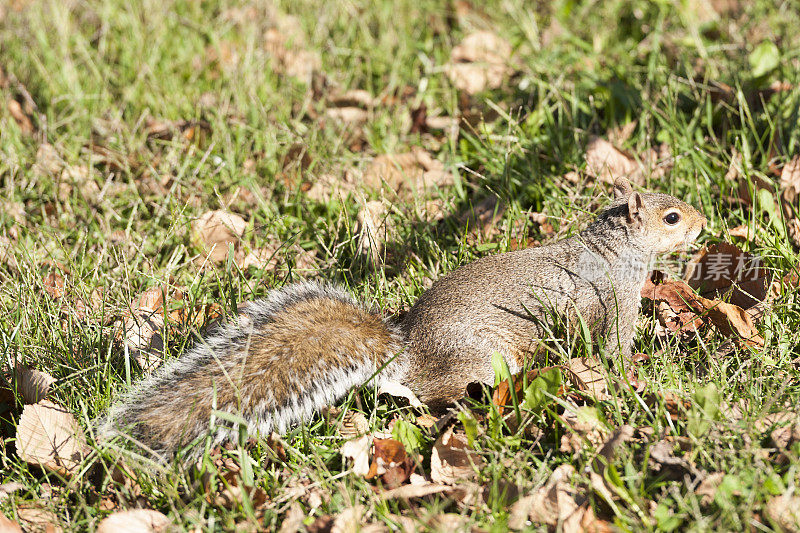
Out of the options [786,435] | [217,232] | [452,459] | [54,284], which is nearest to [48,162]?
[54,284]

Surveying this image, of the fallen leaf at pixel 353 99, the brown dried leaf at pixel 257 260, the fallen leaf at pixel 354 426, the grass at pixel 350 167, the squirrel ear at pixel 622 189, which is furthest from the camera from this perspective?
the fallen leaf at pixel 353 99

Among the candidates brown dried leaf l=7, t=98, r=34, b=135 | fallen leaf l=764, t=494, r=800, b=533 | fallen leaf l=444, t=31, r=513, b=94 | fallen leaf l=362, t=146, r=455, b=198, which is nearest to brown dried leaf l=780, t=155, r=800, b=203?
fallen leaf l=362, t=146, r=455, b=198

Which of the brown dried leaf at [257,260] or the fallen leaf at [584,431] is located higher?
the brown dried leaf at [257,260]

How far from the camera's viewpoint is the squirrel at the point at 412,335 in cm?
230

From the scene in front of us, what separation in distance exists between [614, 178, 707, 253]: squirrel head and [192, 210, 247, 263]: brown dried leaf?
65.8 inches

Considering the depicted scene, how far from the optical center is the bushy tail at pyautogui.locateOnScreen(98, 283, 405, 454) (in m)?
2.26

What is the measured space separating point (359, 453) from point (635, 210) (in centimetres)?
133

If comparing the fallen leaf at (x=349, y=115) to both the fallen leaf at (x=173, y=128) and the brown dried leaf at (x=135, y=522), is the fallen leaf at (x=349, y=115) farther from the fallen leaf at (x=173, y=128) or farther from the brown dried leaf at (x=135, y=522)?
the brown dried leaf at (x=135, y=522)

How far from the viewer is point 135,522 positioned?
6.91 feet

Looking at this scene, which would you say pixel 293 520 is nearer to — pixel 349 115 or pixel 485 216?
pixel 485 216

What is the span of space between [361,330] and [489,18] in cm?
298

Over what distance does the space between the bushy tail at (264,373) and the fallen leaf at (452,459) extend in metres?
0.31

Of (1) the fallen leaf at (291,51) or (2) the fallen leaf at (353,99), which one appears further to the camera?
(1) the fallen leaf at (291,51)

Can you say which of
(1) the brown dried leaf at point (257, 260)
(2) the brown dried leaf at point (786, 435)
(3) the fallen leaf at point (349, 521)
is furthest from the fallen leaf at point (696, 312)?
(1) the brown dried leaf at point (257, 260)
